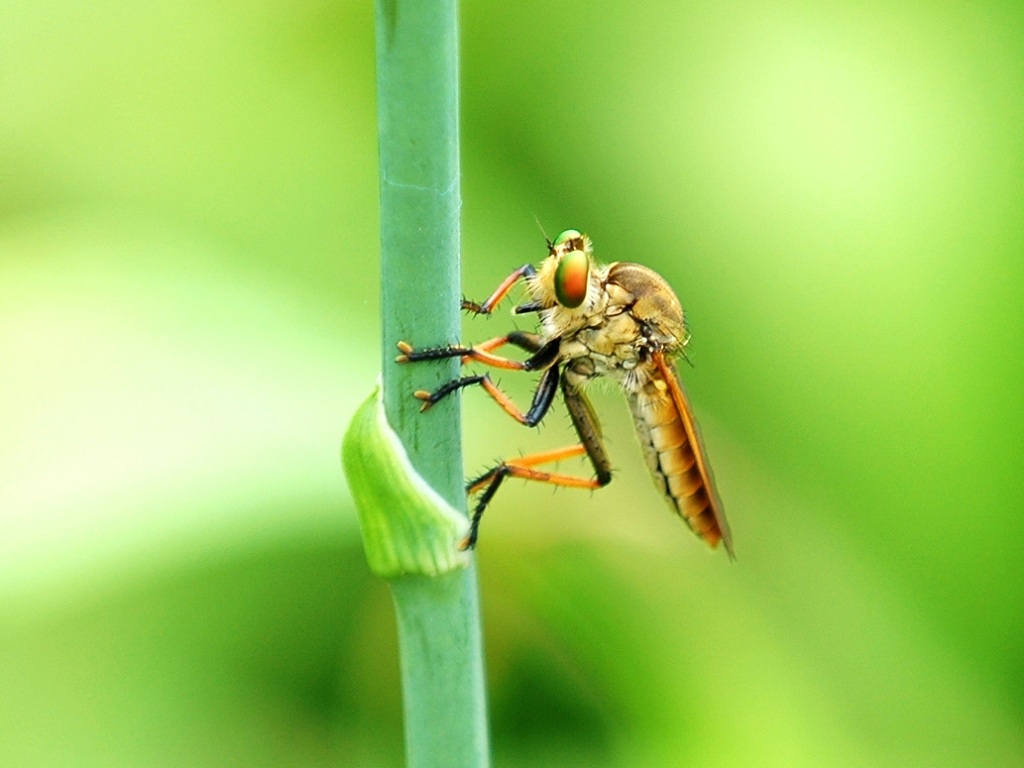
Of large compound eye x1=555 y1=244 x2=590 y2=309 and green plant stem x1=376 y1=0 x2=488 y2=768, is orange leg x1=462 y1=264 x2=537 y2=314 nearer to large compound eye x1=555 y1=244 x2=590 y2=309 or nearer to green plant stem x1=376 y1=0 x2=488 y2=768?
large compound eye x1=555 y1=244 x2=590 y2=309

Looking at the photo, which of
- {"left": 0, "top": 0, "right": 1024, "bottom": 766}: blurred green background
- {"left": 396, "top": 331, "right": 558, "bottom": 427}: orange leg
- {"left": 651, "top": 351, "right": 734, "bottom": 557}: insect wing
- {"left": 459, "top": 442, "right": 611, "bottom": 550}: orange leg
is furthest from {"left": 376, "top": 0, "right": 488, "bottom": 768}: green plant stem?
{"left": 651, "top": 351, "right": 734, "bottom": 557}: insect wing

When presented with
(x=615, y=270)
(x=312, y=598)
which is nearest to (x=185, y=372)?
(x=312, y=598)

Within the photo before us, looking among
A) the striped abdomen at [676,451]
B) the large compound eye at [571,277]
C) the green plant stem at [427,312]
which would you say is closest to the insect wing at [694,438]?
the striped abdomen at [676,451]

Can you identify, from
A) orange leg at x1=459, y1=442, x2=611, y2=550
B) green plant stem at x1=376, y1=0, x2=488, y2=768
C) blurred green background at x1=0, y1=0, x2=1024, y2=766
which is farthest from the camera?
blurred green background at x1=0, y1=0, x2=1024, y2=766

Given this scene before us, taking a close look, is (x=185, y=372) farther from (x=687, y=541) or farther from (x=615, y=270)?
(x=687, y=541)

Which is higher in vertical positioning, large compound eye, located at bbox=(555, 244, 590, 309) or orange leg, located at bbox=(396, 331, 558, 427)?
large compound eye, located at bbox=(555, 244, 590, 309)

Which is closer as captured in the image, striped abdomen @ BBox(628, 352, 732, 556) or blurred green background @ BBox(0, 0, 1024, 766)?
blurred green background @ BBox(0, 0, 1024, 766)

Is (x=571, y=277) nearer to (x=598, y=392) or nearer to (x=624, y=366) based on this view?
(x=624, y=366)
